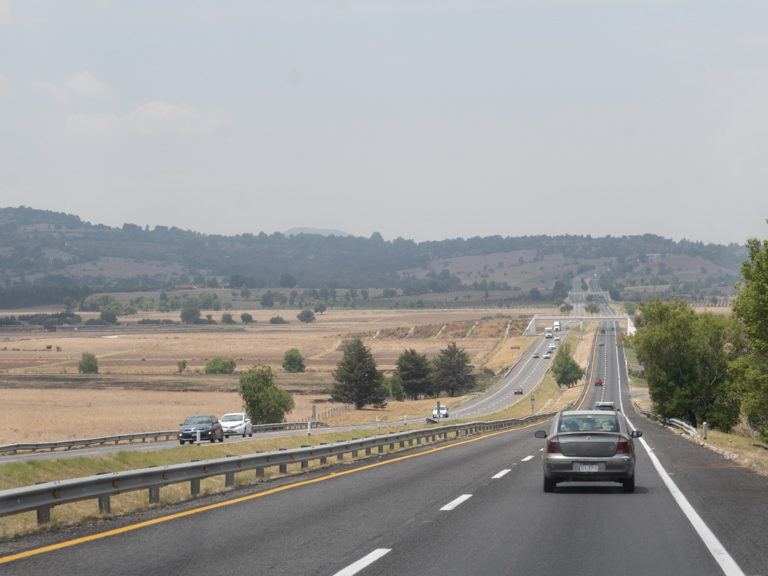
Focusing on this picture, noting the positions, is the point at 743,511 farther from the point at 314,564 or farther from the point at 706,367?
the point at 706,367

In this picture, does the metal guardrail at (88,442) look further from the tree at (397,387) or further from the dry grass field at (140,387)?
the tree at (397,387)

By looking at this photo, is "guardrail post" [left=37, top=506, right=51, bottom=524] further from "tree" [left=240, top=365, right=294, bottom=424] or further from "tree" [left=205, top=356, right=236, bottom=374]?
"tree" [left=205, top=356, right=236, bottom=374]

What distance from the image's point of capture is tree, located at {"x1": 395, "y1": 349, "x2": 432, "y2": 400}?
133125mm

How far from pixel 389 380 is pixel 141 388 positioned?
36221 millimetres

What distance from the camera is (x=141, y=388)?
11569cm

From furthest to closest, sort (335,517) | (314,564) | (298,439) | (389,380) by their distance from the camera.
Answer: (389,380) < (298,439) < (335,517) < (314,564)

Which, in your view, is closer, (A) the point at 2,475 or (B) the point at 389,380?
(A) the point at 2,475

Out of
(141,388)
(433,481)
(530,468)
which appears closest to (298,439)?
(530,468)

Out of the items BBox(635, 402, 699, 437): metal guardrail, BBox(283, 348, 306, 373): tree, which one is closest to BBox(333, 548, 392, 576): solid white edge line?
BBox(635, 402, 699, 437): metal guardrail

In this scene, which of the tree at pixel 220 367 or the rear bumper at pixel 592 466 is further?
the tree at pixel 220 367

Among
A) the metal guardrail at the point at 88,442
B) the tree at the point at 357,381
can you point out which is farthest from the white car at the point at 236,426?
the tree at the point at 357,381

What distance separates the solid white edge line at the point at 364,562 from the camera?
930 centimetres

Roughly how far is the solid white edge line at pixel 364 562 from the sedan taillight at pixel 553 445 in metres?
6.47

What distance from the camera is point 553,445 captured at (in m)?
16.5
